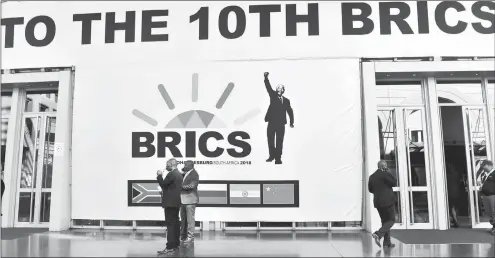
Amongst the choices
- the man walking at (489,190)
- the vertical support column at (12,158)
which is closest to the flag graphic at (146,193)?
the vertical support column at (12,158)

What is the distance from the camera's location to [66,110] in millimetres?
9812

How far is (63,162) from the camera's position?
31.5 feet

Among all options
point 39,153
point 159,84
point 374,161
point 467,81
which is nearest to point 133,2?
point 159,84

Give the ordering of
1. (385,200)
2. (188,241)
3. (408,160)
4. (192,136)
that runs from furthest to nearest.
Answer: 1. (408,160)
2. (192,136)
3. (188,241)
4. (385,200)

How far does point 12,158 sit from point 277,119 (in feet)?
22.0

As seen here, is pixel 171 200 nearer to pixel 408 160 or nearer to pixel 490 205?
pixel 408 160

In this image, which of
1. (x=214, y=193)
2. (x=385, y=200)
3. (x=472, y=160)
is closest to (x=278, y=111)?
(x=214, y=193)

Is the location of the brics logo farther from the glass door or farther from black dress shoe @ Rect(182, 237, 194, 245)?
the glass door

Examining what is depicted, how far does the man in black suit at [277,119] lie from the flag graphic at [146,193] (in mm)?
2701

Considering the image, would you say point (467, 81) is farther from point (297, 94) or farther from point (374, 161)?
point (297, 94)

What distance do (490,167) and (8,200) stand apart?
1124 centimetres

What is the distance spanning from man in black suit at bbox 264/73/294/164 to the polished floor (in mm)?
1849

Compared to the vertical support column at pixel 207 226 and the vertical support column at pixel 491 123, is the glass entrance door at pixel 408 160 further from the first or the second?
the vertical support column at pixel 207 226

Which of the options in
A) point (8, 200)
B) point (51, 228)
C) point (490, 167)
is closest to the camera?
point (490, 167)
